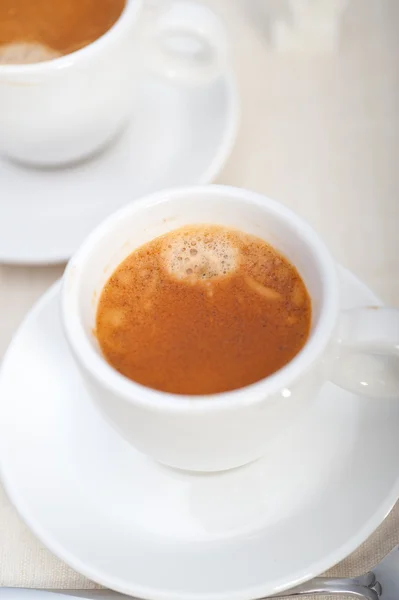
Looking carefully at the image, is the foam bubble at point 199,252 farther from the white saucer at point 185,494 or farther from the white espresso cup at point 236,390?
the white saucer at point 185,494

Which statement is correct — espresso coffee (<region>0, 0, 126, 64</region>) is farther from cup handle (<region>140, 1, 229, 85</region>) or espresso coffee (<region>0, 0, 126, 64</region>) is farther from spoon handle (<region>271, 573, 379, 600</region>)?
spoon handle (<region>271, 573, 379, 600</region>)

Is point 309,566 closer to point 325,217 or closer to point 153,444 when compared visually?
point 153,444

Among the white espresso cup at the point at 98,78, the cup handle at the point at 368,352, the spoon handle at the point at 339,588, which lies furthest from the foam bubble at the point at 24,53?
the spoon handle at the point at 339,588

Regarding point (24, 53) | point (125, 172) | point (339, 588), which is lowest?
point (339, 588)

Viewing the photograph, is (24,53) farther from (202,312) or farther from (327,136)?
(202,312)

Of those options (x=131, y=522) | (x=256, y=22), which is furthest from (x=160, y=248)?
(x=256, y=22)

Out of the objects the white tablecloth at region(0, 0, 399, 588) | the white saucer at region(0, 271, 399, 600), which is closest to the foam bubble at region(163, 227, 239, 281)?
the white saucer at region(0, 271, 399, 600)

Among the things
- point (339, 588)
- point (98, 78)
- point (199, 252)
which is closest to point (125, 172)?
point (98, 78)
